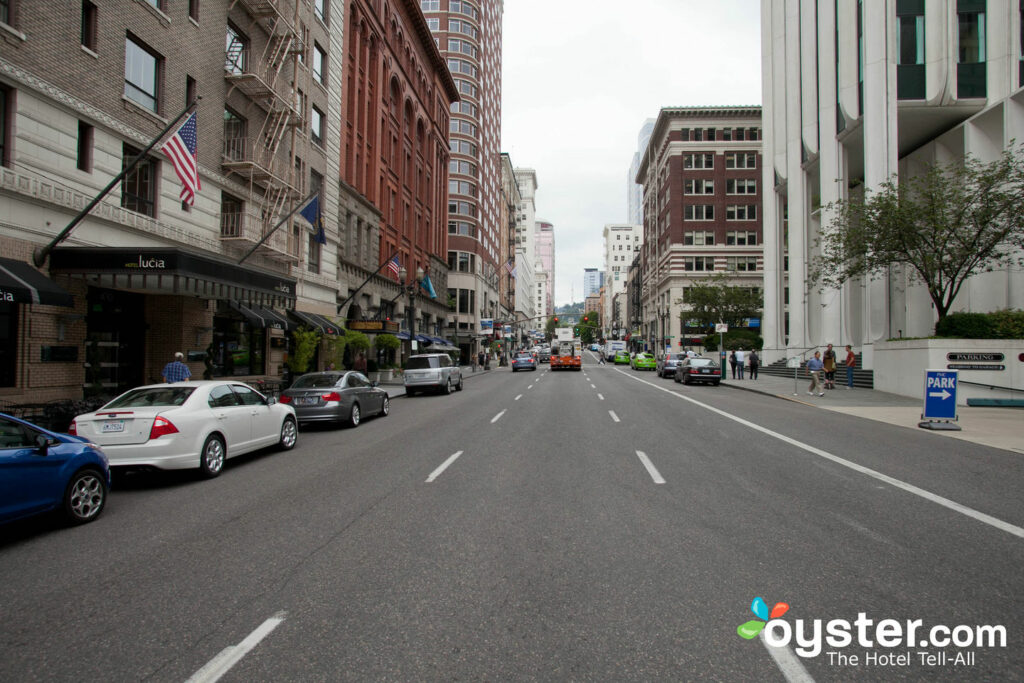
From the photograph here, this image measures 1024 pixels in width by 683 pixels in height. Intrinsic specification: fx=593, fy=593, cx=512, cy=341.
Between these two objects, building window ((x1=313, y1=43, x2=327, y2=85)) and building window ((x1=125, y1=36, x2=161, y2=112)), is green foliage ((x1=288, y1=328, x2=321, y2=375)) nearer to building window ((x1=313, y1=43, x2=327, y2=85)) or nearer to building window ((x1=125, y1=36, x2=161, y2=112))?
building window ((x1=125, y1=36, x2=161, y2=112))

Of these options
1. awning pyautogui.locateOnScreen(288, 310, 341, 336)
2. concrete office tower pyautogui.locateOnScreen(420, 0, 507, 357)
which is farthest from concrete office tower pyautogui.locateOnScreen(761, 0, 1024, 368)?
concrete office tower pyautogui.locateOnScreen(420, 0, 507, 357)

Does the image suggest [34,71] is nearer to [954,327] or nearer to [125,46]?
[125,46]

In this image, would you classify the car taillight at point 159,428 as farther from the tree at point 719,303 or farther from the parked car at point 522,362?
the tree at point 719,303

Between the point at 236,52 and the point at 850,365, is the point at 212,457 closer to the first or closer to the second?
the point at 236,52

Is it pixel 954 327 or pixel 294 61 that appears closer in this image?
pixel 954 327

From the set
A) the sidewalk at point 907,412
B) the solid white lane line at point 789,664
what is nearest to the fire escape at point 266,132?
the sidewalk at point 907,412

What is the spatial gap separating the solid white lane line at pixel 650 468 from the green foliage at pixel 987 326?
55.9ft

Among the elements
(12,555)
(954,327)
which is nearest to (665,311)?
(954,327)

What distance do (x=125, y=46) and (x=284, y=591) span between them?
17.2 metres

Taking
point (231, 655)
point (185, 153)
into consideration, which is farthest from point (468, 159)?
point (231, 655)

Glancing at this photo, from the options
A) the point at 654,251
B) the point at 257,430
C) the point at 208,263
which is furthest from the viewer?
the point at 654,251

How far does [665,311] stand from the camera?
248 ft

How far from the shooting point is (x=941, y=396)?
1325 cm

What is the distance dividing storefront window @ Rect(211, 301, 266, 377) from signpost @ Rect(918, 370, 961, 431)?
815 inches
